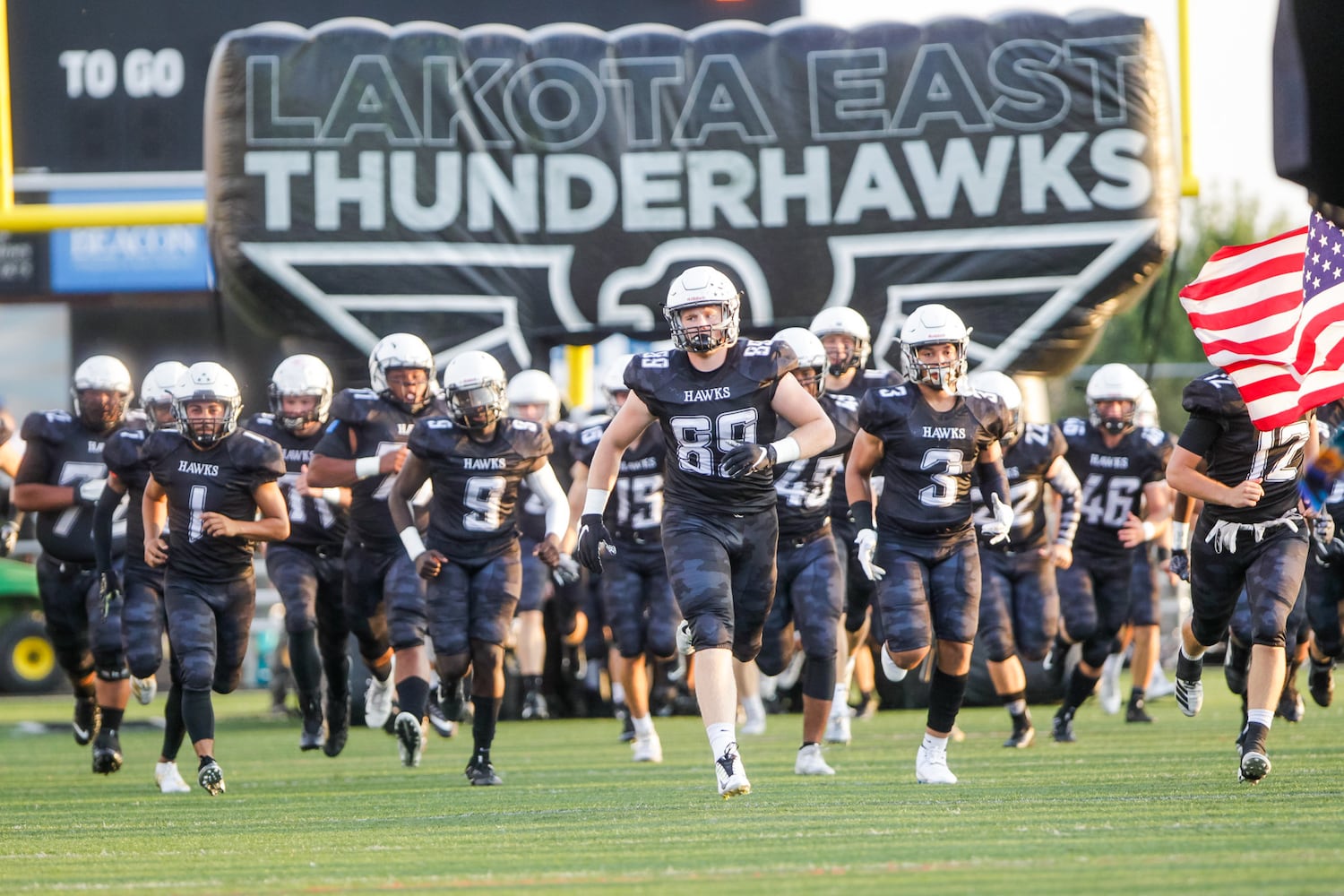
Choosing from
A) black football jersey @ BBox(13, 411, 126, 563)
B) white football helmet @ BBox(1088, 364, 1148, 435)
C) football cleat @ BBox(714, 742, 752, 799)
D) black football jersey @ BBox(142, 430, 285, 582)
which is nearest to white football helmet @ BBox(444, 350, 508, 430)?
black football jersey @ BBox(142, 430, 285, 582)

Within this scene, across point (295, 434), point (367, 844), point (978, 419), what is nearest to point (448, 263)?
point (295, 434)

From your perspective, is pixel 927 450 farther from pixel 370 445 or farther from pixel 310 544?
pixel 310 544

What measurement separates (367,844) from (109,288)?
12.1 metres

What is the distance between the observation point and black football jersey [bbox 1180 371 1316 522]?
25.7 ft

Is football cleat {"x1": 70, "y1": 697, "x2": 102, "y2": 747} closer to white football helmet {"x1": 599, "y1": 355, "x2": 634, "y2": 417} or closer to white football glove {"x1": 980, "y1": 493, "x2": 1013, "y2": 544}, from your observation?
white football helmet {"x1": 599, "y1": 355, "x2": 634, "y2": 417}

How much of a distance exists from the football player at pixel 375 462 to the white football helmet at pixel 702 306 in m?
2.61

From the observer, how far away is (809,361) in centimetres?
908

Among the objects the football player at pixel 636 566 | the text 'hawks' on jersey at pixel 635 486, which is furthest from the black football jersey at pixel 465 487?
the text 'hawks' on jersey at pixel 635 486

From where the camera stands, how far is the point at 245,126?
13445 millimetres

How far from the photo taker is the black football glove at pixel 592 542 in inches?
290

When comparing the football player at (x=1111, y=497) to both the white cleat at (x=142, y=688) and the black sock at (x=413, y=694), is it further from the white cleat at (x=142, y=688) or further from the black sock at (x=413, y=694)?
the white cleat at (x=142, y=688)

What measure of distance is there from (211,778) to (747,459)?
277cm

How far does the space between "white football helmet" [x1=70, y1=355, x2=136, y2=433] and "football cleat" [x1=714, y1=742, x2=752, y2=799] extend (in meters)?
4.92

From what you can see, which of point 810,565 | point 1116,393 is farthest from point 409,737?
point 1116,393
